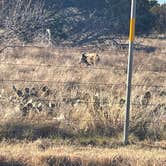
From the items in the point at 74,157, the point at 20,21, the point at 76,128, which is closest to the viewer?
the point at 74,157

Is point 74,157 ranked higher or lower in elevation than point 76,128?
lower

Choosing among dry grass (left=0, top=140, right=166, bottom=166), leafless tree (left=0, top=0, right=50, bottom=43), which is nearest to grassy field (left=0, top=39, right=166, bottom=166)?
dry grass (left=0, top=140, right=166, bottom=166)

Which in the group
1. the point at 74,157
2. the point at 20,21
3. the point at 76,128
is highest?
the point at 20,21

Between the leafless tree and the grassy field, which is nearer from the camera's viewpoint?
Answer: the grassy field

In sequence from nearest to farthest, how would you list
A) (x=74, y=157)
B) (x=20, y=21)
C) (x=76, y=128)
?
(x=74, y=157) < (x=76, y=128) < (x=20, y=21)

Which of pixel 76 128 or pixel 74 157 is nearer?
pixel 74 157

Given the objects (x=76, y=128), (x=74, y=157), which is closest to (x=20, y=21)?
(x=76, y=128)

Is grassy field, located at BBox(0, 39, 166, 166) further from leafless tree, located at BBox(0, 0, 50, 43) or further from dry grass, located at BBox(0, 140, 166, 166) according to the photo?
leafless tree, located at BBox(0, 0, 50, 43)

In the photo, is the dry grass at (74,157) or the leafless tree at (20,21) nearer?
the dry grass at (74,157)

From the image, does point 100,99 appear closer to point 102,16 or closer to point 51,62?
point 51,62

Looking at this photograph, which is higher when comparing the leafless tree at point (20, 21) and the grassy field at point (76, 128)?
the leafless tree at point (20, 21)

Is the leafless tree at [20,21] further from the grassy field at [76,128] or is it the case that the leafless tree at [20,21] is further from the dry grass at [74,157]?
the dry grass at [74,157]

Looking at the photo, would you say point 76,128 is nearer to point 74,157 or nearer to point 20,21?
point 74,157

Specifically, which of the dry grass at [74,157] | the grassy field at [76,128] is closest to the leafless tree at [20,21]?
the grassy field at [76,128]
